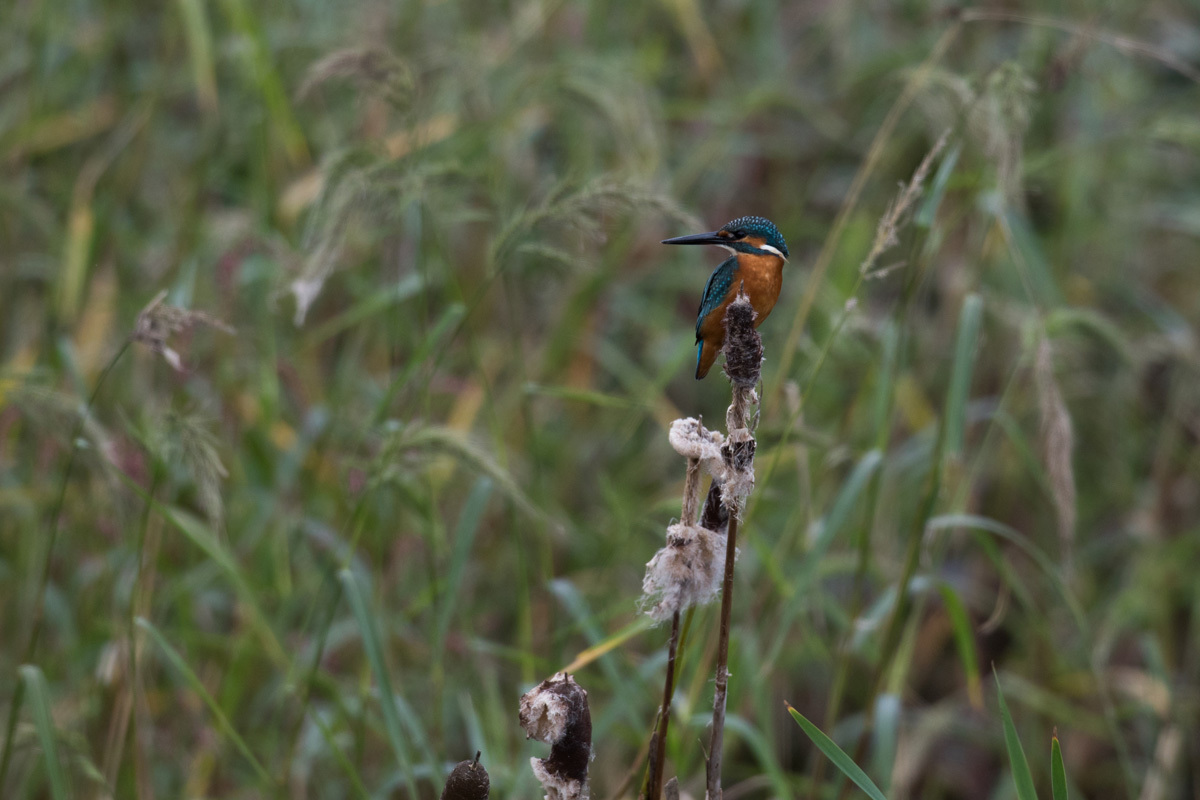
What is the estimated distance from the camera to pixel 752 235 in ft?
5.30

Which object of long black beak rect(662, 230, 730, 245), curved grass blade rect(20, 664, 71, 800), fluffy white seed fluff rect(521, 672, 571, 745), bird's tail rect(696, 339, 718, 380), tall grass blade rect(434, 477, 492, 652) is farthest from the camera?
tall grass blade rect(434, 477, 492, 652)

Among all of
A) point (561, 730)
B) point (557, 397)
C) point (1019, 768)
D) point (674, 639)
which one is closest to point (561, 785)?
point (561, 730)

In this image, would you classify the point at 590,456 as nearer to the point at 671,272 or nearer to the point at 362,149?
the point at 671,272

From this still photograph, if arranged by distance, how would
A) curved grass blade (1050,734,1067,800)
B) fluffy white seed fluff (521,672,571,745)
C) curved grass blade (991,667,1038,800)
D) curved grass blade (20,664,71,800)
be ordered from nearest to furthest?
fluffy white seed fluff (521,672,571,745), curved grass blade (1050,734,1067,800), curved grass blade (991,667,1038,800), curved grass blade (20,664,71,800)

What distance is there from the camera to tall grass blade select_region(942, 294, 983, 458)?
80.0 inches

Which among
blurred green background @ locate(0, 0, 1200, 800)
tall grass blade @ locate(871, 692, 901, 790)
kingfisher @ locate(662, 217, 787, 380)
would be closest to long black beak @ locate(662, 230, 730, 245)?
kingfisher @ locate(662, 217, 787, 380)

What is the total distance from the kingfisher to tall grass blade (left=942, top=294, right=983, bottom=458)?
24.2 inches

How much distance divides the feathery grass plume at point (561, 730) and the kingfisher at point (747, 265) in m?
0.64

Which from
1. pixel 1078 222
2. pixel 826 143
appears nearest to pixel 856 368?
pixel 1078 222

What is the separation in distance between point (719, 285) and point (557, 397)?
1.33m

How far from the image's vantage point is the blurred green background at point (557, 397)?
6.85 feet

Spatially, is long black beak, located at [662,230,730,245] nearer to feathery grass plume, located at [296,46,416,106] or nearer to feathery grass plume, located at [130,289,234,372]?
feathery grass plume, located at [130,289,234,372]

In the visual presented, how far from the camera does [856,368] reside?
3.95 meters

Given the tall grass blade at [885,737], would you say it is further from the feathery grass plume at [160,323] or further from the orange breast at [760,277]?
the feathery grass plume at [160,323]
